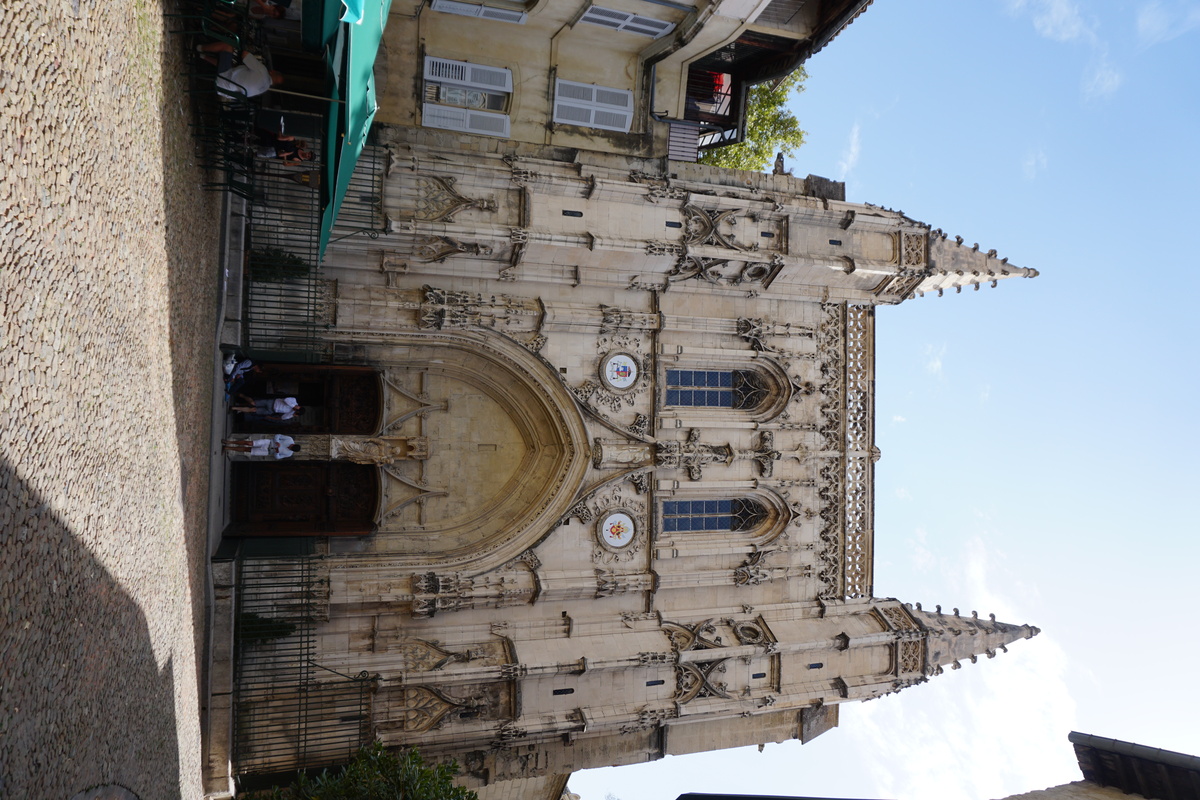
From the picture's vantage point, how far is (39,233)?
7.11 meters

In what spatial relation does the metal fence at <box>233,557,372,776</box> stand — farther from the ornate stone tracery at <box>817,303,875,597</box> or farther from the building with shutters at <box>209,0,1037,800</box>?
the ornate stone tracery at <box>817,303,875,597</box>

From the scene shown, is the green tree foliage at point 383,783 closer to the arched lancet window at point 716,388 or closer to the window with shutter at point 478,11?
the arched lancet window at point 716,388

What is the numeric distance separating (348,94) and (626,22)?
343 inches

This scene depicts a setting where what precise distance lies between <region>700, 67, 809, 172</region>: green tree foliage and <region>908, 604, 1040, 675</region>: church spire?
53.1 ft

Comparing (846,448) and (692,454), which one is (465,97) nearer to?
(692,454)

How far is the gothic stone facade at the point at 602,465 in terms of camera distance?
1664cm

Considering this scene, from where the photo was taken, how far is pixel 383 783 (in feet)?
43.4

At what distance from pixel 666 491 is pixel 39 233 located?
1435 cm

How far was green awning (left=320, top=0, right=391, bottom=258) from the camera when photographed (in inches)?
445

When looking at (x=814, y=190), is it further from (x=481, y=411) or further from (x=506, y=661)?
(x=506, y=661)

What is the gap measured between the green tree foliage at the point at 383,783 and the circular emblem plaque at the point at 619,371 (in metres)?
9.08

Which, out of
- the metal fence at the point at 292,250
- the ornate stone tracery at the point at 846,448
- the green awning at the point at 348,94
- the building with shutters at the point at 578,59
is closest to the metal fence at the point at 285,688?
the metal fence at the point at 292,250

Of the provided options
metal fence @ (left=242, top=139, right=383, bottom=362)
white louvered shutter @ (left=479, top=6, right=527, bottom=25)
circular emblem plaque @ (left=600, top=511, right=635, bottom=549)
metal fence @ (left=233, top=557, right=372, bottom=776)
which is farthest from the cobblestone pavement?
circular emblem plaque @ (left=600, top=511, right=635, bottom=549)

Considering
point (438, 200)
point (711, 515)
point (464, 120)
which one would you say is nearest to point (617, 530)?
point (711, 515)
